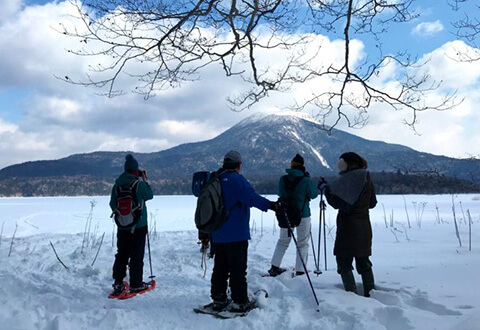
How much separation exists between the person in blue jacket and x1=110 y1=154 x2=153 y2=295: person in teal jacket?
122cm

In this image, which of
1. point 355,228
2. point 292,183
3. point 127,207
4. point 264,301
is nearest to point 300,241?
point 292,183

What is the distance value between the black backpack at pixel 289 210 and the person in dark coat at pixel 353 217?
14.9 inches

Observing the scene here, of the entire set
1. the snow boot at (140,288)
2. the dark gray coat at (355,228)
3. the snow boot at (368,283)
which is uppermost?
the dark gray coat at (355,228)

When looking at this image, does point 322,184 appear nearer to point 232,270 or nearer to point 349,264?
point 349,264

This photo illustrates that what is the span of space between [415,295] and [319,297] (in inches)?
36.1

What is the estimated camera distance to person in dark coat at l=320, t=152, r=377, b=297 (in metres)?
3.76

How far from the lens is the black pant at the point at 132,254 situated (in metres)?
4.39

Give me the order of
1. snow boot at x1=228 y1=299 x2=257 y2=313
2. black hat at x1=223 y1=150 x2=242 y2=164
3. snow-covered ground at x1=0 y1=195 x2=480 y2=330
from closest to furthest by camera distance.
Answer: snow-covered ground at x1=0 y1=195 x2=480 y2=330 → snow boot at x1=228 y1=299 x2=257 y2=313 → black hat at x1=223 y1=150 x2=242 y2=164

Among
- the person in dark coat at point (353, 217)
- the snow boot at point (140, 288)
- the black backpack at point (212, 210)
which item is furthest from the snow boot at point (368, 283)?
the snow boot at point (140, 288)

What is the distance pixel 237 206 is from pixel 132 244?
1.59 metres

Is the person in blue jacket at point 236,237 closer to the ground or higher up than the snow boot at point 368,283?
higher up

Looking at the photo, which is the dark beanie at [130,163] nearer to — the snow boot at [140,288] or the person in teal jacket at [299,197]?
the snow boot at [140,288]

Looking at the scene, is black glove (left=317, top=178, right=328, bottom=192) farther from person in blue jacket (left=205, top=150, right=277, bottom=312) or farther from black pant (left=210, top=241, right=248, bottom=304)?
black pant (left=210, top=241, right=248, bottom=304)

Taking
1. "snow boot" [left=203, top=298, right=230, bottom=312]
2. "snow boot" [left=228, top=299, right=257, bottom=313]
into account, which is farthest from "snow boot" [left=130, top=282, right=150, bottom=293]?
"snow boot" [left=228, top=299, right=257, bottom=313]
